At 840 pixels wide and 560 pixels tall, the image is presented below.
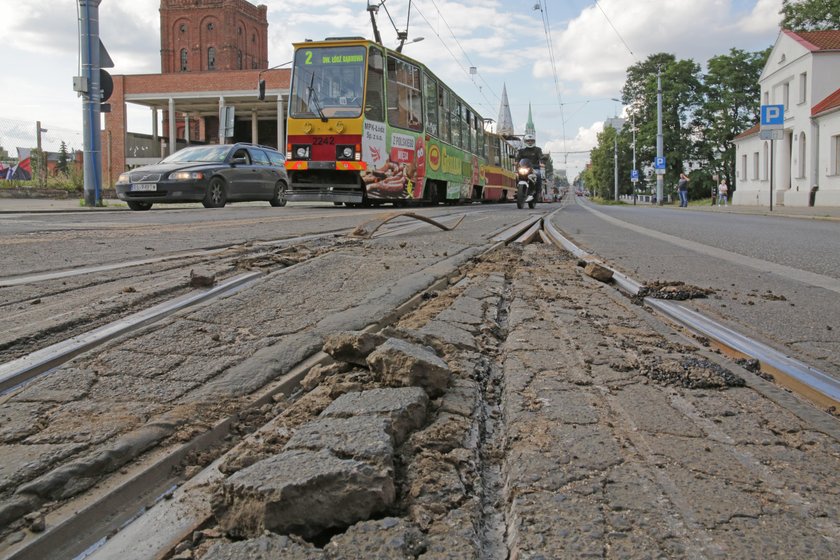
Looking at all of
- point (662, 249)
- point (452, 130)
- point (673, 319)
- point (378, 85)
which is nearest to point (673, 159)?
point (452, 130)

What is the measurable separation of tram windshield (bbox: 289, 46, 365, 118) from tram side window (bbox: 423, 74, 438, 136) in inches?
107

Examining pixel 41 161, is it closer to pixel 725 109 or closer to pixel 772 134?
pixel 772 134

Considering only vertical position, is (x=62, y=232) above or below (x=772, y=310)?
above

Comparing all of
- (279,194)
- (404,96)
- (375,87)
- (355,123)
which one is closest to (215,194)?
(279,194)

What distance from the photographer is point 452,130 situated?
20375mm

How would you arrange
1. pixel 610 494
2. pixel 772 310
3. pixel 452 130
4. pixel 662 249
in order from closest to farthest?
pixel 610 494 → pixel 772 310 → pixel 662 249 → pixel 452 130

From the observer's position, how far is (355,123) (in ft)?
49.8

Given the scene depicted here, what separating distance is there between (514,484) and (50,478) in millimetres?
1141

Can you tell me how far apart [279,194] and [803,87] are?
34.4 m

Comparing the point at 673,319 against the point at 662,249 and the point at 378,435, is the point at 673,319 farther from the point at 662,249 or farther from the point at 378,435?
the point at 662,249

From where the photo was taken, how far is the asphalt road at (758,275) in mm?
3463

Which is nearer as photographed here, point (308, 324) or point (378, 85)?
point (308, 324)

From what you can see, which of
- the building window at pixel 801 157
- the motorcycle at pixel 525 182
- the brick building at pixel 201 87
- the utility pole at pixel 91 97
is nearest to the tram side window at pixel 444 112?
the motorcycle at pixel 525 182

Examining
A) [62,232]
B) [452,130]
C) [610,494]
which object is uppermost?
[452,130]
